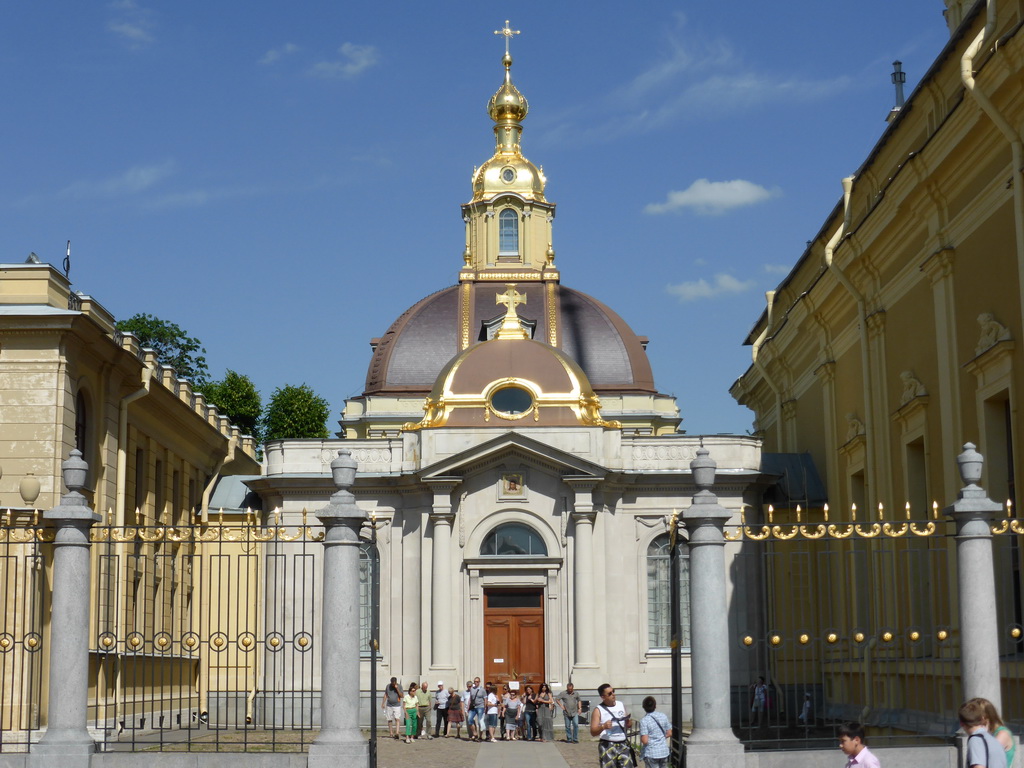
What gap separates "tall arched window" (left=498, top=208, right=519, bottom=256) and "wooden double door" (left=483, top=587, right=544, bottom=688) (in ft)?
68.6

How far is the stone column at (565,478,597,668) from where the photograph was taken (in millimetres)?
34875

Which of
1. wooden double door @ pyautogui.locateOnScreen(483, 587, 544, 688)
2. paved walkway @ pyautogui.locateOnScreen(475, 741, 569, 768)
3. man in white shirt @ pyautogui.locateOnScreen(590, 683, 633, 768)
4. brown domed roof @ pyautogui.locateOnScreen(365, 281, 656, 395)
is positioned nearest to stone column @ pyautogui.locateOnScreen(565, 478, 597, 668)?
wooden double door @ pyautogui.locateOnScreen(483, 587, 544, 688)

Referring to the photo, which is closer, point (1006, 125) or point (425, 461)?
point (1006, 125)

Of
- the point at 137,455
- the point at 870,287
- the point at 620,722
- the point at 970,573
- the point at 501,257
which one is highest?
the point at 501,257

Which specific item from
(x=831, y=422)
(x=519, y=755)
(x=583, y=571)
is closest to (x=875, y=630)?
(x=519, y=755)

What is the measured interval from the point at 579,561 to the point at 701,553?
20.4 meters

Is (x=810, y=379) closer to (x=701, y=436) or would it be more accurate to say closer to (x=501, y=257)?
(x=701, y=436)

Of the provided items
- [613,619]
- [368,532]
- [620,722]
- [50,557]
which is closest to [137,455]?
[368,532]

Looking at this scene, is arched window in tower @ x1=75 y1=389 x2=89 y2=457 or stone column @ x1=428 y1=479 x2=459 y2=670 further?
stone column @ x1=428 y1=479 x2=459 y2=670

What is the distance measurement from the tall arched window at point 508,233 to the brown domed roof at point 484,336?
319 centimetres

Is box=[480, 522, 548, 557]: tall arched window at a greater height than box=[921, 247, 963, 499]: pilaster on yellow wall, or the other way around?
box=[921, 247, 963, 499]: pilaster on yellow wall

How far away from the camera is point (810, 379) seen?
3519 cm

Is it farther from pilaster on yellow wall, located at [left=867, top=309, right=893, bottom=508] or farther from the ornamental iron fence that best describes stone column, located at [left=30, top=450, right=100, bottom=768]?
pilaster on yellow wall, located at [left=867, top=309, right=893, bottom=508]

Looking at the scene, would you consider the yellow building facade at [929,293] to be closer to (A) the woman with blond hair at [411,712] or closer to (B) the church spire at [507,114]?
(A) the woman with blond hair at [411,712]
